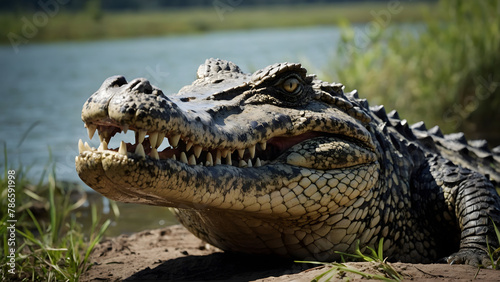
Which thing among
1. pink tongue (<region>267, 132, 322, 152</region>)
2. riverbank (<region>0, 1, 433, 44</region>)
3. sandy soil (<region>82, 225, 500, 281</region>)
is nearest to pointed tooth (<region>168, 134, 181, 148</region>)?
pink tongue (<region>267, 132, 322, 152</region>)

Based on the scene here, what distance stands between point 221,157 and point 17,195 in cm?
314

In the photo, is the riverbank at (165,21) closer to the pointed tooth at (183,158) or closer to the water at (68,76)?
the water at (68,76)

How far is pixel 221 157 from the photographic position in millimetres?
2881

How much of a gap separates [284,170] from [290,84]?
58cm

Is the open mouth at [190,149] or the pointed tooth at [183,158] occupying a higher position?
the open mouth at [190,149]

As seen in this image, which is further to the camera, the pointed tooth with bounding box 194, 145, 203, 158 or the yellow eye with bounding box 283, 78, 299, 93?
the yellow eye with bounding box 283, 78, 299, 93

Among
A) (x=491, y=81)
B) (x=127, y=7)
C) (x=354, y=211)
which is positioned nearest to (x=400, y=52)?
(x=491, y=81)

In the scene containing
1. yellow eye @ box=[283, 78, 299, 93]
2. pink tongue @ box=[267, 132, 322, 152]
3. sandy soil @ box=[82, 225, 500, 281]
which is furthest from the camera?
yellow eye @ box=[283, 78, 299, 93]

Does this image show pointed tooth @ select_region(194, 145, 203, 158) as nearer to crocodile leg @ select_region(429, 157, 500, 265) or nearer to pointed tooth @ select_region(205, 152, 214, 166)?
pointed tooth @ select_region(205, 152, 214, 166)

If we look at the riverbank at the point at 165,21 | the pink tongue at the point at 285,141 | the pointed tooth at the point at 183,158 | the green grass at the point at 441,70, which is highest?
the riverbank at the point at 165,21

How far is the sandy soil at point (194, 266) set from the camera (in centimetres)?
279

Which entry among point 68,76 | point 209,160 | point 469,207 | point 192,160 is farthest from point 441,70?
point 68,76

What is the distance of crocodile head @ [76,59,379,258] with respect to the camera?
250 centimetres

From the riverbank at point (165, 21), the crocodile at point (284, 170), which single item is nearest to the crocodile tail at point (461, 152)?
the crocodile at point (284, 170)
